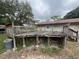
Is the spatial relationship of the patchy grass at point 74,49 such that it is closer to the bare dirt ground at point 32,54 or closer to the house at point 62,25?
the bare dirt ground at point 32,54

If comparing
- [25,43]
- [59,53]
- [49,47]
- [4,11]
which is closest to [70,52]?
[59,53]

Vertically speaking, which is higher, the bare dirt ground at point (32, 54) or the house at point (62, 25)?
the house at point (62, 25)

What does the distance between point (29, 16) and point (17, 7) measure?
353 cm

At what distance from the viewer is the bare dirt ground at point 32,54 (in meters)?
14.0

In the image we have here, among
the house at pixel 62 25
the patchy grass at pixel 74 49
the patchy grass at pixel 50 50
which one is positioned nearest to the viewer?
the patchy grass at pixel 74 49

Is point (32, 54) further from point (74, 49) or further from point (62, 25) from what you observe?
point (62, 25)

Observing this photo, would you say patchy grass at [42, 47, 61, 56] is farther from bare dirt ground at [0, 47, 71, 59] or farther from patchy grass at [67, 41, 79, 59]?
patchy grass at [67, 41, 79, 59]

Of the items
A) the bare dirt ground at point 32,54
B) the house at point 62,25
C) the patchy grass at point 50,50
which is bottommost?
the bare dirt ground at point 32,54

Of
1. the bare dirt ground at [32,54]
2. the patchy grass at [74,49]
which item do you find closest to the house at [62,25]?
the patchy grass at [74,49]

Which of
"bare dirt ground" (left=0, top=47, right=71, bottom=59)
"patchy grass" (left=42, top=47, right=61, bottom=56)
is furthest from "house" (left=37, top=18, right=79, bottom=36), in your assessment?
"bare dirt ground" (left=0, top=47, right=71, bottom=59)

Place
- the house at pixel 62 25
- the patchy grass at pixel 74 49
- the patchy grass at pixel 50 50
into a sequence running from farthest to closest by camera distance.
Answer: the house at pixel 62 25, the patchy grass at pixel 50 50, the patchy grass at pixel 74 49

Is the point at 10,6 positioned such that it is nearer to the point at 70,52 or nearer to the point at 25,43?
the point at 25,43

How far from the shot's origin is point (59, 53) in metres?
14.4

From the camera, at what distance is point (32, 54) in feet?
47.6
